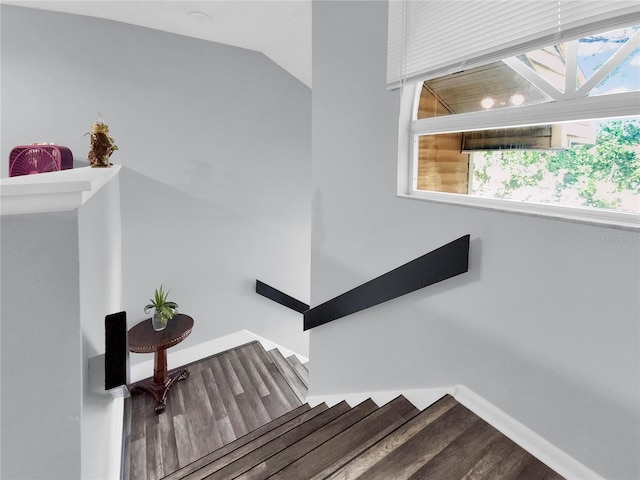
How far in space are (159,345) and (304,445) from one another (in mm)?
2079

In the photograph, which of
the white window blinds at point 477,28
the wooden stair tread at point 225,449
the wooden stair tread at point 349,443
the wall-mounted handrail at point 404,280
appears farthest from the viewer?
the wooden stair tread at point 225,449

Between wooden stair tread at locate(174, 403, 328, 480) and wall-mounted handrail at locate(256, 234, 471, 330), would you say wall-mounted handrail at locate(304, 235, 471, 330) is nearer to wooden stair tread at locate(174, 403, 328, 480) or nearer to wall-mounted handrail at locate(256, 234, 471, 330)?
wall-mounted handrail at locate(256, 234, 471, 330)

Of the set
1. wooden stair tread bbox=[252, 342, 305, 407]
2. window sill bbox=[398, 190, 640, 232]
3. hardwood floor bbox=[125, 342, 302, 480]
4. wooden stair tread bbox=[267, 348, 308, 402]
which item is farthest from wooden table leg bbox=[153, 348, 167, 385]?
window sill bbox=[398, 190, 640, 232]

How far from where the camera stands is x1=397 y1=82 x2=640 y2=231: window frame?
116 cm

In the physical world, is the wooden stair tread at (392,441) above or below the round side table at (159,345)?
above

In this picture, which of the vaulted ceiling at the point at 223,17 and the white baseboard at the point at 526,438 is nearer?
the white baseboard at the point at 526,438

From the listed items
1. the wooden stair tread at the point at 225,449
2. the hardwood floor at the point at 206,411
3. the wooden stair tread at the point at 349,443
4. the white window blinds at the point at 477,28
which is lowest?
Result: the hardwood floor at the point at 206,411

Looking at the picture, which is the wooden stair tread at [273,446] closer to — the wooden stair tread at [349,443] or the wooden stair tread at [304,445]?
the wooden stair tread at [304,445]

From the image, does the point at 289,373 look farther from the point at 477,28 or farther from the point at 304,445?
the point at 477,28

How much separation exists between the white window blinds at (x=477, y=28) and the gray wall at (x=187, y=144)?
2641mm

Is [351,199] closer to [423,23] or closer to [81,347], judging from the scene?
[423,23]

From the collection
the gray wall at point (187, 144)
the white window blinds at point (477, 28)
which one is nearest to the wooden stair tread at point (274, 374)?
the gray wall at point (187, 144)

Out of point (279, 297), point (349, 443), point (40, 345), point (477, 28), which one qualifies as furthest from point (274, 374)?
point (477, 28)

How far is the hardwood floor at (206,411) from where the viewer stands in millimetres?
2832
